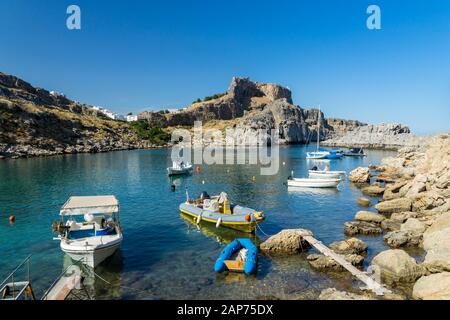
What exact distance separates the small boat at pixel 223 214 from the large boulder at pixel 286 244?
151 inches

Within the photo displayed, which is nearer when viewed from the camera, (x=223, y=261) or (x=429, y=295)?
(x=429, y=295)

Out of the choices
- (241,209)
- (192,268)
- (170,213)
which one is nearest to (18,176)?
(170,213)

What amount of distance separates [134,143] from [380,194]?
127742 millimetres

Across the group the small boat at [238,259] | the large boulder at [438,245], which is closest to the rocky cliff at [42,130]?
the small boat at [238,259]

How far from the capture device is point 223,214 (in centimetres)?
3089

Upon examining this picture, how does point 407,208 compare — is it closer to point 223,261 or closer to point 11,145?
point 223,261

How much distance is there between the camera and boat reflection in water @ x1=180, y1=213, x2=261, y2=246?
28.6m

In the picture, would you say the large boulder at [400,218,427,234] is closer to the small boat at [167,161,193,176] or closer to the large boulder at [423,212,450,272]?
the large boulder at [423,212,450,272]

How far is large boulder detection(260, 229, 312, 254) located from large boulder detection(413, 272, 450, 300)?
27.4ft

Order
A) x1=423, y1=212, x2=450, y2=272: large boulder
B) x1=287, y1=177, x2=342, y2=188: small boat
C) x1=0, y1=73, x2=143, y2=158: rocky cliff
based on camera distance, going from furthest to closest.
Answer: x1=0, y1=73, x2=143, y2=158: rocky cliff, x1=287, y1=177, x2=342, y2=188: small boat, x1=423, y1=212, x2=450, y2=272: large boulder

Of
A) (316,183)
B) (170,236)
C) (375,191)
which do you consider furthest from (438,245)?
(316,183)

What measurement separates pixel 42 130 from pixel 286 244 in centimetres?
12588

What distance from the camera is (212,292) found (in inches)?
757

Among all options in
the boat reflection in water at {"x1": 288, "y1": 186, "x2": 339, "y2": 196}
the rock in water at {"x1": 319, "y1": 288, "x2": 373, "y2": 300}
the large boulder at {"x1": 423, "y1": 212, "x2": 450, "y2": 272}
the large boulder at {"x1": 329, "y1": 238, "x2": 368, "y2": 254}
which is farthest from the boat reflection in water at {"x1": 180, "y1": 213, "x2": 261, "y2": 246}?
the boat reflection in water at {"x1": 288, "y1": 186, "x2": 339, "y2": 196}
